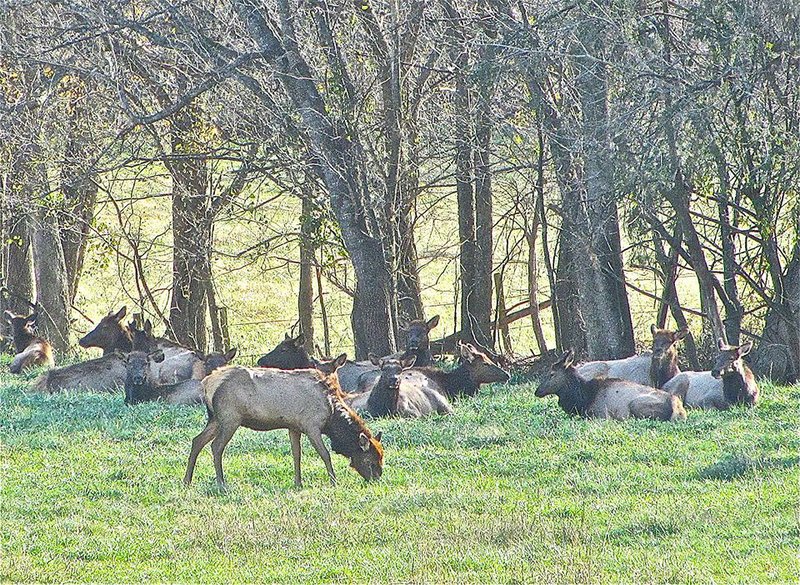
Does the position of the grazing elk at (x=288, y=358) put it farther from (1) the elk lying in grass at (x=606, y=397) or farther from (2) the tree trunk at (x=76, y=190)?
(1) the elk lying in grass at (x=606, y=397)

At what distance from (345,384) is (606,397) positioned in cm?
458

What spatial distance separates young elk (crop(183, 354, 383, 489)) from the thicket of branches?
13.3 feet

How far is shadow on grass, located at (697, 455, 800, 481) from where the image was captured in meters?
11.3

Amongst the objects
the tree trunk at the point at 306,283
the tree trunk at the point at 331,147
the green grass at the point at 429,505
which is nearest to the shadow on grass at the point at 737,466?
the green grass at the point at 429,505

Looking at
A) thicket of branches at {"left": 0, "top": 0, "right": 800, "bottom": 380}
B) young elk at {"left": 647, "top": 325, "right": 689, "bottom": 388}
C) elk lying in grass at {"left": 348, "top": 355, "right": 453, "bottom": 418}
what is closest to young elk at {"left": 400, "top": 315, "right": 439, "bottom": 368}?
thicket of branches at {"left": 0, "top": 0, "right": 800, "bottom": 380}

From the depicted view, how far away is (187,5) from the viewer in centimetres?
1927

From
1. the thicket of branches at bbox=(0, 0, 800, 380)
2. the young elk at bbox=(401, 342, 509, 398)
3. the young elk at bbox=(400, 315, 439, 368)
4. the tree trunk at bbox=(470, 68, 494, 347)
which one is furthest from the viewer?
the tree trunk at bbox=(470, 68, 494, 347)

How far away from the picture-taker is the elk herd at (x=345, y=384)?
1164 centimetres

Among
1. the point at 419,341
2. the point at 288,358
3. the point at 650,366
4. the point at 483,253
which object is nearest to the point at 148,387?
the point at 288,358

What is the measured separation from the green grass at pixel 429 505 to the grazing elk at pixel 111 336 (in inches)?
330

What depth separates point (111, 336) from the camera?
2361cm

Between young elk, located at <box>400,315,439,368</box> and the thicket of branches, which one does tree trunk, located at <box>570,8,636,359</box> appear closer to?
the thicket of branches

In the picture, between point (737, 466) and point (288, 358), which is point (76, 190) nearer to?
point (288, 358)

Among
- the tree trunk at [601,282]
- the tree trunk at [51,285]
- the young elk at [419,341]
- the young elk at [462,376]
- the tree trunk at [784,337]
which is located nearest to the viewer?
the young elk at [462,376]
